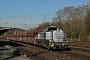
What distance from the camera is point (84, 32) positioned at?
209 feet

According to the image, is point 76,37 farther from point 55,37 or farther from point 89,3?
point 55,37

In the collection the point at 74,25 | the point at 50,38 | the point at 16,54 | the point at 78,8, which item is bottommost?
the point at 16,54

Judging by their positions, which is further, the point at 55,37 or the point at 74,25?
the point at 74,25

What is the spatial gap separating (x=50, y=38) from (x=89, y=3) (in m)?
49.3

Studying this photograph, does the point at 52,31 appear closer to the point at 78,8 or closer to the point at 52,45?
the point at 52,45

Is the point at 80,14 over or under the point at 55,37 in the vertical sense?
over

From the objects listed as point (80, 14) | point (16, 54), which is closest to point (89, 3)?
point (80, 14)

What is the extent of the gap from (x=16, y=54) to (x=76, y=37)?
52.9m

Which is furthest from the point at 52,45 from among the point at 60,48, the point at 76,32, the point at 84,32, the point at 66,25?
the point at 66,25

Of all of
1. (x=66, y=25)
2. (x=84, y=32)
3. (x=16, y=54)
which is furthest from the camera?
(x=66, y=25)

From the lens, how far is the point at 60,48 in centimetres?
2627

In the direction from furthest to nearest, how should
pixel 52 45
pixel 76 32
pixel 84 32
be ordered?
pixel 76 32, pixel 84 32, pixel 52 45

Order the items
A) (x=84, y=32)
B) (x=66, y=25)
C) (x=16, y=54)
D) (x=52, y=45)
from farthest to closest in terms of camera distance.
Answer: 1. (x=66, y=25)
2. (x=84, y=32)
3. (x=52, y=45)
4. (x=16, y=54)

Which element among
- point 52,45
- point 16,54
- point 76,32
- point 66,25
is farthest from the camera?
point 66,25
